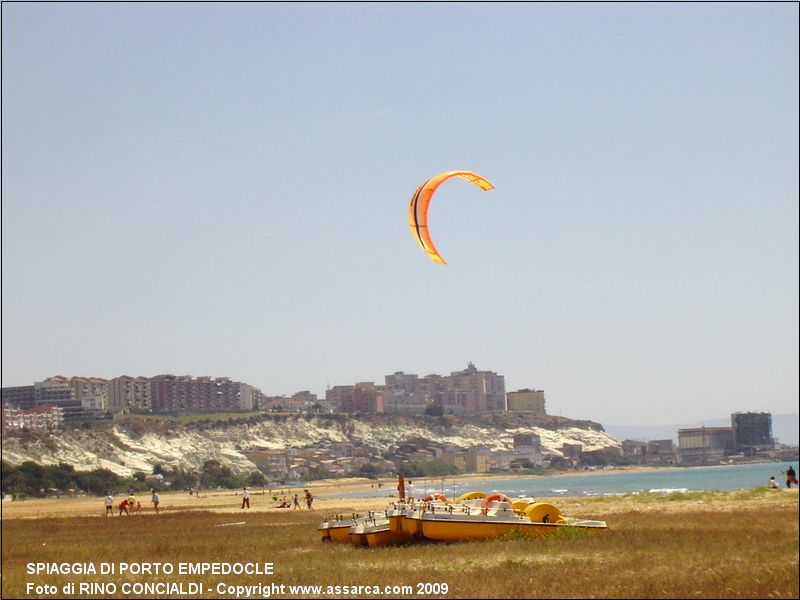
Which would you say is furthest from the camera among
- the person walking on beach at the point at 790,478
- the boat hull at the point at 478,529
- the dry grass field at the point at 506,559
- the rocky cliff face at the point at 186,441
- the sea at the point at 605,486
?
the rocky cliff face at the point at 186,441

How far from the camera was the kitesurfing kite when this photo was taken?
2441 cm

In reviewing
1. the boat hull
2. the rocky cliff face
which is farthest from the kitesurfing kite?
the rocky cliff face

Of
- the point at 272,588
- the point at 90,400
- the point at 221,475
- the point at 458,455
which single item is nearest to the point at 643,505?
the point at 272,588

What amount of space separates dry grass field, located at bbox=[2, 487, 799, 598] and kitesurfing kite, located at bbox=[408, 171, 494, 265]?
755 centimetres

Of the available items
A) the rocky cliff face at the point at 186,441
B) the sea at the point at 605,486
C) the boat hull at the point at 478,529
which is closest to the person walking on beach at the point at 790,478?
the boat hull at the point at 478,529

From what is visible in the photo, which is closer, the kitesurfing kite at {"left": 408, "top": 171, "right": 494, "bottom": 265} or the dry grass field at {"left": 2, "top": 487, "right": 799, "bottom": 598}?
the dry grass field at {"left": 2, "top": 487, "right": 799, "bottom": 598}

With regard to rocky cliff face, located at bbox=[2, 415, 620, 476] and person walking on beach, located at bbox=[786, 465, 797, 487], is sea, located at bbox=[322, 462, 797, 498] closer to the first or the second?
person walking on beach, located at bbox=[786, 465, 797, 487]

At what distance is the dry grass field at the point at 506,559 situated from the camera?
44.7 feet

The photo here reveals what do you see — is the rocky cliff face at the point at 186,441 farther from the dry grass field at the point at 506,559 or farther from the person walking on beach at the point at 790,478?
the person walking on beach at the point at 790,478

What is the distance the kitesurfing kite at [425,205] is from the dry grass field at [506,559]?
7.55 metres

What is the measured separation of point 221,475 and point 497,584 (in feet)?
408

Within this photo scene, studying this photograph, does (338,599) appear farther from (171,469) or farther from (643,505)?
(171,469)

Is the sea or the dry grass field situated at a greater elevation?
the dry grass field

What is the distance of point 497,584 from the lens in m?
14.3
